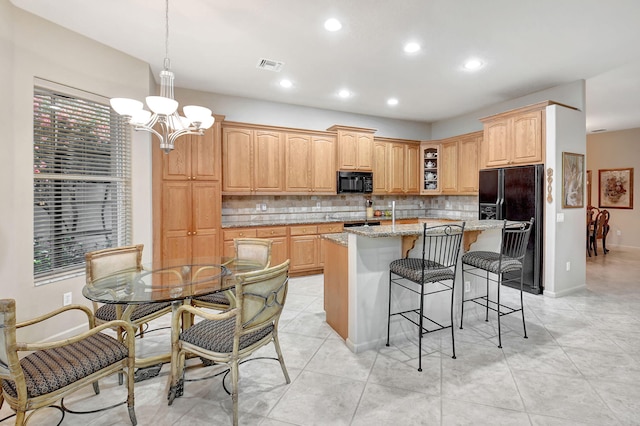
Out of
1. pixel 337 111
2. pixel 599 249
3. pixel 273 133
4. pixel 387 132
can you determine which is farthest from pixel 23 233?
pixel 599 249

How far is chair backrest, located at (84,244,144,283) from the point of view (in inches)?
95.2

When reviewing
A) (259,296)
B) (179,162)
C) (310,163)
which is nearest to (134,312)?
(259,296)

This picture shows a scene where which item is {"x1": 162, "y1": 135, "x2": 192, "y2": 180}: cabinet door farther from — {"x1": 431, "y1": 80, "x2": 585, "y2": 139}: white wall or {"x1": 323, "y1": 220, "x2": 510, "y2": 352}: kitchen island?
{"x1": 431, "y1": 80, "x2": 585, "y2": 139}: white wall

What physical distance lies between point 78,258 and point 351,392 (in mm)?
3028

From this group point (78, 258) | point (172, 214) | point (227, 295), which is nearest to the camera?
point (227, 295)

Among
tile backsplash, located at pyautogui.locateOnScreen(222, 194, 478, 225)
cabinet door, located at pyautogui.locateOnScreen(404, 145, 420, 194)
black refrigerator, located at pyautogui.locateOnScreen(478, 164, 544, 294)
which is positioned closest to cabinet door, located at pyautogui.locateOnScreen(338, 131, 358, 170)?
tile backsplash, located at pyautogui.locateOnScreen(222, 194, 478, 225)

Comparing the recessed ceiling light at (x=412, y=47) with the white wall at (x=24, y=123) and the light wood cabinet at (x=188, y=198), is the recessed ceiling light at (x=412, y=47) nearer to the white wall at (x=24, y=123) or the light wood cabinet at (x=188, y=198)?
the light wood cabinet at (x=188, y=198)

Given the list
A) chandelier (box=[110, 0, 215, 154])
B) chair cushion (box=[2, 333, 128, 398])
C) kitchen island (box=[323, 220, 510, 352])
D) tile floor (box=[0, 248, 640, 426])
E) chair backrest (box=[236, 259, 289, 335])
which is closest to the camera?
chair cushion (box=[2, 333, 128, 398])

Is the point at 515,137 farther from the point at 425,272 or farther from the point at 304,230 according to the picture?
the point at 304,230

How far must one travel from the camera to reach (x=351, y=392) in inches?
84.9

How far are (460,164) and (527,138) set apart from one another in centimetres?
163

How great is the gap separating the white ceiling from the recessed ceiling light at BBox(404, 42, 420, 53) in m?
0.07

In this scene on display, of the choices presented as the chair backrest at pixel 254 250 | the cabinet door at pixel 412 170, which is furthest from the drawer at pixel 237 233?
the cabinet door at pixel 412 170

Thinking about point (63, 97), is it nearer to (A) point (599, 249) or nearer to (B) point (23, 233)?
(B) point (23, 233)
